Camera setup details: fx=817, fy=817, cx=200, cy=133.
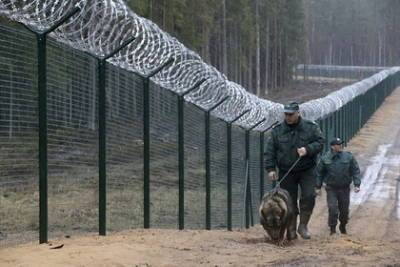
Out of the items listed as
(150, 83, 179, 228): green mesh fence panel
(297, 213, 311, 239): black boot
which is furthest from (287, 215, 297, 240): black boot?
(150, 83, 179, 228): green mesh fence panel

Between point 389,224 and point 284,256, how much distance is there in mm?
9242

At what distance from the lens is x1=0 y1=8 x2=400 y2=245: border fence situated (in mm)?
9164

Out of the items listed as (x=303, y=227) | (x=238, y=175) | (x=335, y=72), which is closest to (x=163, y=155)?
(x=238, y=175)

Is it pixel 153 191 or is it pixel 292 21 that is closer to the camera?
pixel 153 191

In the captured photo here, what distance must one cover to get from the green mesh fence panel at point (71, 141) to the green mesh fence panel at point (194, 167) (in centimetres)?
150

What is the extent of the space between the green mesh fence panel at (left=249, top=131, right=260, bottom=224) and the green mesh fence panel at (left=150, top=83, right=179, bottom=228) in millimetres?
2179

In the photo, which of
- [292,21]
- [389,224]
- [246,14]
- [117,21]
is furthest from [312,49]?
[117,21]

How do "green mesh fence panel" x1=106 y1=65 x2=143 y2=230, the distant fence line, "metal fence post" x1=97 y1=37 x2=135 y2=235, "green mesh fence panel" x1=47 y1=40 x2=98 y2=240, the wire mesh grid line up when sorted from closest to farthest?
"metal fence post" x1=97 y1=37 x2=135 y2=235 < "green mesh fence panel" x1=47 y1=40 x2=98 y2=240 < "green mesh fence panel" x1=106 y1=65 x2=143 y2=230 < the wire mesh grid < the distant fence line

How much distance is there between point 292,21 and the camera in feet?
270

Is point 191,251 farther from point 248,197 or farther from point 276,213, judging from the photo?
point 248,197

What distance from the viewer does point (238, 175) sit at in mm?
13969

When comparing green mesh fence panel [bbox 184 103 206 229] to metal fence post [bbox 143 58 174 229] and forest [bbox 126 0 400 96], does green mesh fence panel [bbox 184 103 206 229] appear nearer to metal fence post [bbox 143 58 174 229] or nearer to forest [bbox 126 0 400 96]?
metal fence post [bbox 143 58 174 229]

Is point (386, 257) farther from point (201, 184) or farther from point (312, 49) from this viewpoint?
point (312, 49)

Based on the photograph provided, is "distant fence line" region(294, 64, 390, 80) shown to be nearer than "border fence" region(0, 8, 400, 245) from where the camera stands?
No
